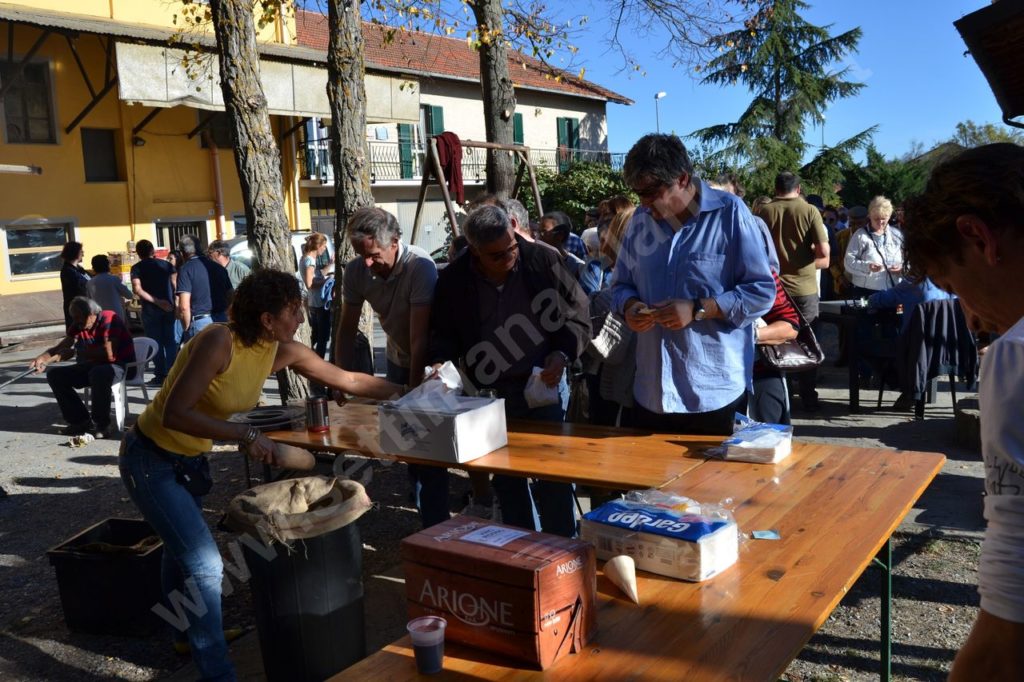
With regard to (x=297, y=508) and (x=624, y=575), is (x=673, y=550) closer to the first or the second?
(x=624, y=575)

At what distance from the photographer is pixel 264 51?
57.4 ft

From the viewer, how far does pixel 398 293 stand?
437cm

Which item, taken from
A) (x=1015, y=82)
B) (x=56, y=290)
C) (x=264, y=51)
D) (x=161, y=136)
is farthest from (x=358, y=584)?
(x=161, y=136)

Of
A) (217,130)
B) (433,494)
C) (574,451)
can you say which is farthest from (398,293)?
(217,130)

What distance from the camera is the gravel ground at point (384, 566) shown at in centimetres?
356

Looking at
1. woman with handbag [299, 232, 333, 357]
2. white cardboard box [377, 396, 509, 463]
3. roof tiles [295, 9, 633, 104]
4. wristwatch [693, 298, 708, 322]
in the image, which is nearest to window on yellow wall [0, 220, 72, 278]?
roof tiles [295, 9, 633, 104]

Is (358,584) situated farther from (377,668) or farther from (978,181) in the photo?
(978,181)

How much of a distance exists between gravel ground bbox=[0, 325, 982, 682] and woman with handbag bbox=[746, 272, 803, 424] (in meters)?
0.90

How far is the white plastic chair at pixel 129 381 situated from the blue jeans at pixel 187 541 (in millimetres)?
5546

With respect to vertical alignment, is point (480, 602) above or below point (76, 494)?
above

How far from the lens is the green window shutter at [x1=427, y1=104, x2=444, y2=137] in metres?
29.3

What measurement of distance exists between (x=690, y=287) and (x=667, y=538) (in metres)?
1.46

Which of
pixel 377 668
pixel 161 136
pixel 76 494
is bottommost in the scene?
pixel 76 494

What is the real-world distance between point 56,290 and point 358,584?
1840 centimetres
